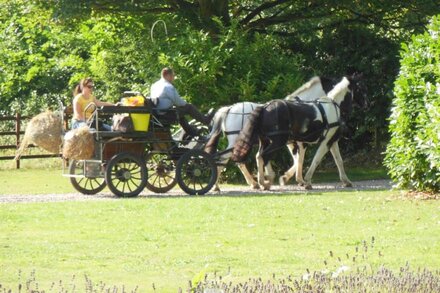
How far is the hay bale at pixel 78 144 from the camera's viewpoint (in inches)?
762

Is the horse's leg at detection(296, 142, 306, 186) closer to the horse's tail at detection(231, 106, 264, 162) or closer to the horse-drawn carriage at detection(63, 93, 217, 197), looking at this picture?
the horse's tail at detection(231, 106, 264, 162)

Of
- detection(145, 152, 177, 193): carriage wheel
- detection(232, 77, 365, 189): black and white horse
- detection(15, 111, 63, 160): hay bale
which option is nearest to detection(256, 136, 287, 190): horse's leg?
detection(232, 77, 365, 189): black and white horse

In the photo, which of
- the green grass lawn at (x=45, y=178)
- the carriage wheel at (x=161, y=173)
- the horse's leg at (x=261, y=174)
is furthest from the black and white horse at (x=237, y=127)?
the green grass lawn at (x=45, y=178)

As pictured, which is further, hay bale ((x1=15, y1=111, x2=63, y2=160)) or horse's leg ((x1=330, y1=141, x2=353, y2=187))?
horse's leg ((x1=330, y1=141, x2=353, y2=187))

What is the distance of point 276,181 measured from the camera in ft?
77.7

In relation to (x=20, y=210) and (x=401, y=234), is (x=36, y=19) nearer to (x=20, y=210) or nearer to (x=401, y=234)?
(x=20, y=210)

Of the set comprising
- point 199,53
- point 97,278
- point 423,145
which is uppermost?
point 199,53

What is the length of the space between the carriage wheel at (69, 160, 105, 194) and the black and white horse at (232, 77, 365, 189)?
281 cm

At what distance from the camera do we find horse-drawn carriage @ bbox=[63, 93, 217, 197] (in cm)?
1942

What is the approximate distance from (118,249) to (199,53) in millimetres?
11462

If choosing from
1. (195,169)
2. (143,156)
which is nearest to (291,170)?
(195,169)

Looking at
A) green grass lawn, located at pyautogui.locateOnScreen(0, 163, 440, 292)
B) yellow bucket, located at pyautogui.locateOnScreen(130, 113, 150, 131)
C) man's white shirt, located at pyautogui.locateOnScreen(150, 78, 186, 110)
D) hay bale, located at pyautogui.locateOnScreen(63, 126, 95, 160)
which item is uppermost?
man's white shirt, located at pyautogui.locateOnScreen(150, 78, 186, 110)

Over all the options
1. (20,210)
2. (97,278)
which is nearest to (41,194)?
(20,210)

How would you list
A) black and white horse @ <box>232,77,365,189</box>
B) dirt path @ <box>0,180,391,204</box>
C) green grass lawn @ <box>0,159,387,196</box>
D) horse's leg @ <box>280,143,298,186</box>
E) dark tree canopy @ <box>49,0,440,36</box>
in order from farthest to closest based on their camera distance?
dark tree canopy @ <box>49,0,440,36</box>, green grass lawn @ <box>0,159,387,196</box>, horse's leg @ <box>280,143,298,186</box>, black and white horse @ <box>232,77,365,189</box>, dirt path @ <box>0,180,391,204</box>
